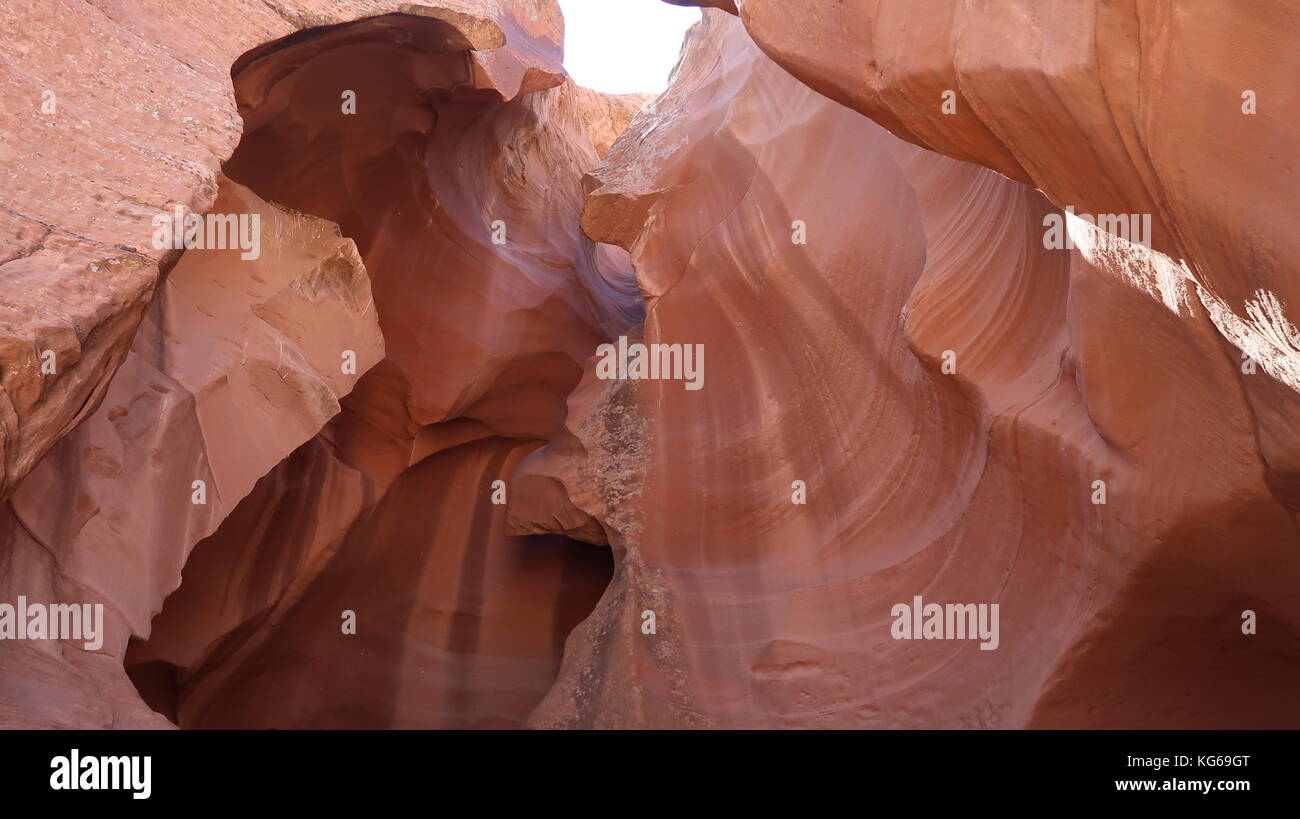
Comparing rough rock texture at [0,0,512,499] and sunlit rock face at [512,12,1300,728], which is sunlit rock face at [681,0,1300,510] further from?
rough rock texture at [0,0,512,499]

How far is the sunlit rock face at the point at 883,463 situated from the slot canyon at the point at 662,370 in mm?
24

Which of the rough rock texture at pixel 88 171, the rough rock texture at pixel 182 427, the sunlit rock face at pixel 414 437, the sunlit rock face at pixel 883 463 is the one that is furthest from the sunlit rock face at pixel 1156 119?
the sunlit rock face at pixel 414 437

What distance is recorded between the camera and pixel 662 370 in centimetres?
763

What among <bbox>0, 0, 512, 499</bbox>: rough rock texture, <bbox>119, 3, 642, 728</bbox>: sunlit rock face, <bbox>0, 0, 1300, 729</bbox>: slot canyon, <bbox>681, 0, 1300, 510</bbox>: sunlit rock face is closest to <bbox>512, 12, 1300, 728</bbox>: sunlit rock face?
<bbox>0, 0, 1300, 729</bbox>: slot canyon

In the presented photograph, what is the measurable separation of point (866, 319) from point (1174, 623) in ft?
7.92

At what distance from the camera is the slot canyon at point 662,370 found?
3680 mm

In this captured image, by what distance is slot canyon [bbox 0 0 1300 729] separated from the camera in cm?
368

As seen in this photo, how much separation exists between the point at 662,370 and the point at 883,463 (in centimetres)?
186

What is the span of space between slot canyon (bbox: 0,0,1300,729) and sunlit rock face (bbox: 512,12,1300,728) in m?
0.02

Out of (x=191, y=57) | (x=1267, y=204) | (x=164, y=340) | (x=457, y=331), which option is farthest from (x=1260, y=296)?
(x=457, y=331)

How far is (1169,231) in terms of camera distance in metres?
3.44

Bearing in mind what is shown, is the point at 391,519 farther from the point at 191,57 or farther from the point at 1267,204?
the point at 1267,204

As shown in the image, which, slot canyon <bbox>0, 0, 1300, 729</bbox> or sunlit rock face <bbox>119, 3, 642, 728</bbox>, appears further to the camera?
sunlit rock face <bbox>119, 3, 642, 728</bbox>

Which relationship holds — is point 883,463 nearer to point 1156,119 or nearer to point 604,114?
point 1156,119
